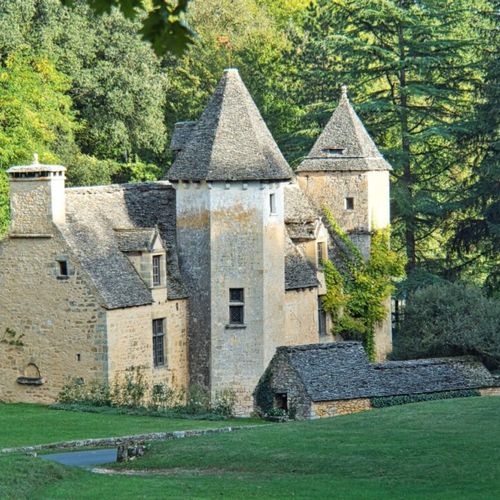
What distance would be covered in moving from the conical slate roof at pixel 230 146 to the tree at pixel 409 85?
16.6 metres

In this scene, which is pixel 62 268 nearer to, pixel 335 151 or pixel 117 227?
pixel 117 227

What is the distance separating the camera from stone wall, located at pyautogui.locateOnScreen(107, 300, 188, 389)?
128ft

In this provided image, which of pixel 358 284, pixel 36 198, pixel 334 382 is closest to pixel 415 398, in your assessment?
pixel 334 382

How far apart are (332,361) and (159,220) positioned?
20.9ft

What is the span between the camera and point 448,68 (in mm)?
60156

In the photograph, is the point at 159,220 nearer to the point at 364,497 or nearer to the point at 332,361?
the point at 332,361

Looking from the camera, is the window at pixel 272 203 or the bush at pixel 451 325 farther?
the bush at pixel 451 325

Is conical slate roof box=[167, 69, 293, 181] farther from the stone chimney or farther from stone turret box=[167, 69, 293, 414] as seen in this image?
the stone chimney

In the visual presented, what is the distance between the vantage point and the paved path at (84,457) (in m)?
28.7

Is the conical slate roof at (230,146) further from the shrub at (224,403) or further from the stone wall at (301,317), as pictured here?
the shrub at (224,403)

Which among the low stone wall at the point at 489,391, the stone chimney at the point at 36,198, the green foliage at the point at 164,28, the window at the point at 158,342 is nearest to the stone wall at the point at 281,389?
the window at the point at 158,342

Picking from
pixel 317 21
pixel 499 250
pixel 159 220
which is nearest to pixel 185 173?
pixel 159 220

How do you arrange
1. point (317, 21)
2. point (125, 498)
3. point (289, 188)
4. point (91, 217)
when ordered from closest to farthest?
1. point (125, 498)
2. point (91, 217)
3. point (289, 188)
4. point (317, 21)

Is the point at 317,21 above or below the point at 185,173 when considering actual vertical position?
above
